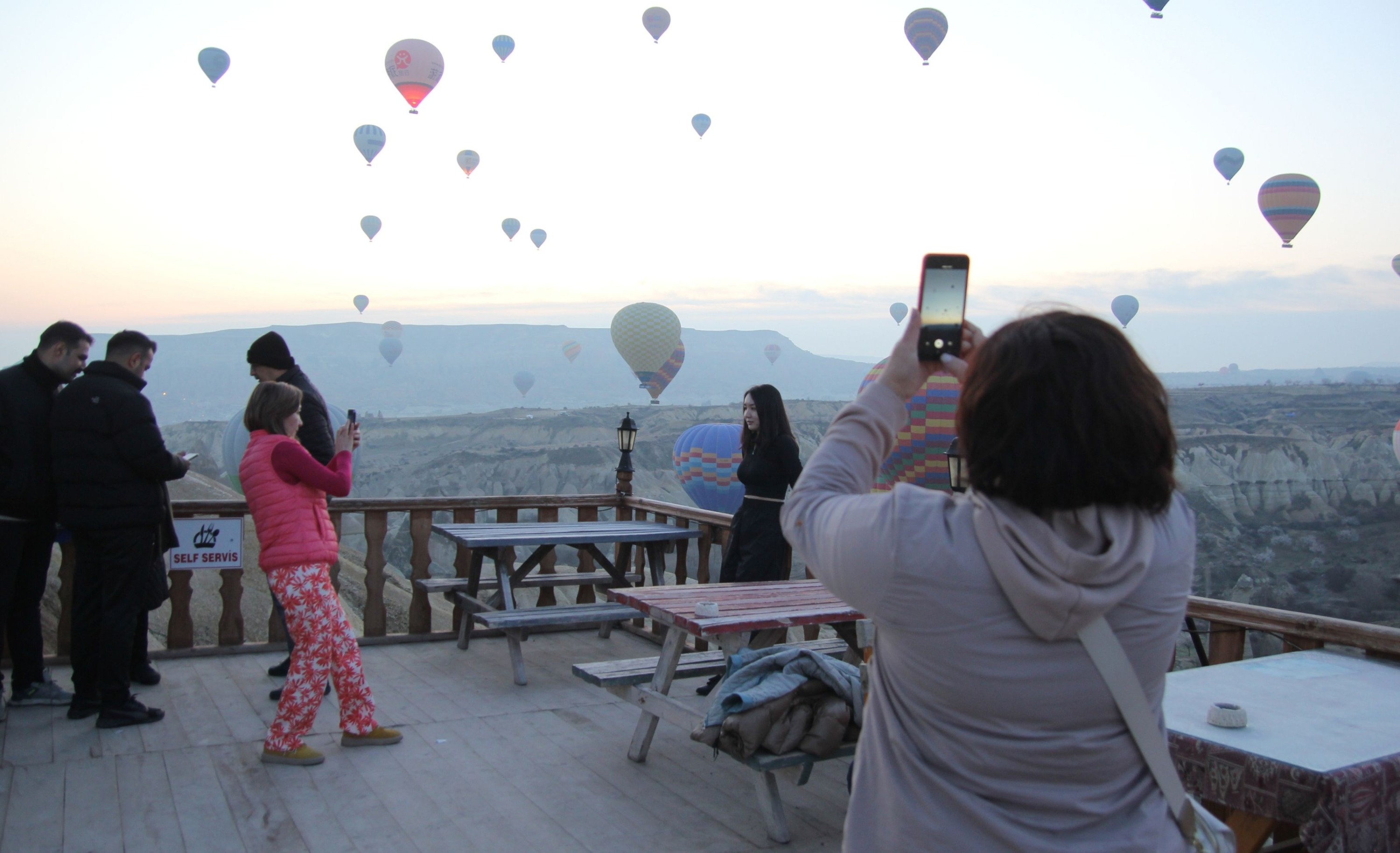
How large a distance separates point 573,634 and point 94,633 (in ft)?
9.18

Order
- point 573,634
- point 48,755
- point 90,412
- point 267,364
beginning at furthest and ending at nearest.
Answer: point 573,634 < point 267,364 < point 90,412 < point 48,755

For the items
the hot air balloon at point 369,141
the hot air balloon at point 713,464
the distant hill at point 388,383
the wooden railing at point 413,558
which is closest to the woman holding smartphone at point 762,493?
the wooden railing at point 413,558

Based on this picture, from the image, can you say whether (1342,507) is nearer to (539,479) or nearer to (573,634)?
(539,479)

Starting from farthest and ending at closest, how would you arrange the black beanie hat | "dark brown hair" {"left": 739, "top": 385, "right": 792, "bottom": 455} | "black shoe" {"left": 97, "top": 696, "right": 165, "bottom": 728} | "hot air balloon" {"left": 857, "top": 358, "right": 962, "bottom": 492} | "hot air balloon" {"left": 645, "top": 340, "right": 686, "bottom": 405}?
"hot air balloon" {"left": 645, "top": 340, "right": 686, "bottom": 405} → "hot air balloon" {"left": 857, "top": 358, "right": 962, "bottom": 492} → "dark brown hair" {"left": 739, "top": 385, "right": 792, "bottom": 455} → the black beanie hat → "black shoe" {"left": 97, "top": 696, "right": 165, "bottom": 728}

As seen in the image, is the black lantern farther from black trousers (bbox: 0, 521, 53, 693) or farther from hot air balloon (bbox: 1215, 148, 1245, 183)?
hot air balloon (bbox: 1215, 148, 1245, 183)

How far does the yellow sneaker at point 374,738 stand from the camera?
4.05m

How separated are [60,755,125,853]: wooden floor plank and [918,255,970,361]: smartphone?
3.01 metres

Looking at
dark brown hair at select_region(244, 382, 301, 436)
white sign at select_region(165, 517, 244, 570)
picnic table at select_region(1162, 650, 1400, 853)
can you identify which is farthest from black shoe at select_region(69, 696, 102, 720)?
picnic table at select_region(1162, 650, 1400, 853)

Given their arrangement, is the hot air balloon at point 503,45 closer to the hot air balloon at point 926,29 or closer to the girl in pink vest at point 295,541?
the hot air balloon at point 926,29

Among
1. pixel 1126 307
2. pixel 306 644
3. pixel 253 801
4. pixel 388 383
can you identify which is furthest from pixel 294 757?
pixel 388 383

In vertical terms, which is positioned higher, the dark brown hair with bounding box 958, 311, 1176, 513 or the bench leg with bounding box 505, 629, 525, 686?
the dark brown hair with bounding box 958, 311, 1176, 513

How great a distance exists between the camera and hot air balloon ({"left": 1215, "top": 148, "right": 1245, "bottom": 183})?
31.5 m

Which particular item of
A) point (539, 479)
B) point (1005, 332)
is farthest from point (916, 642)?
point (539, 479)

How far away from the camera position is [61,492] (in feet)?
13.5
